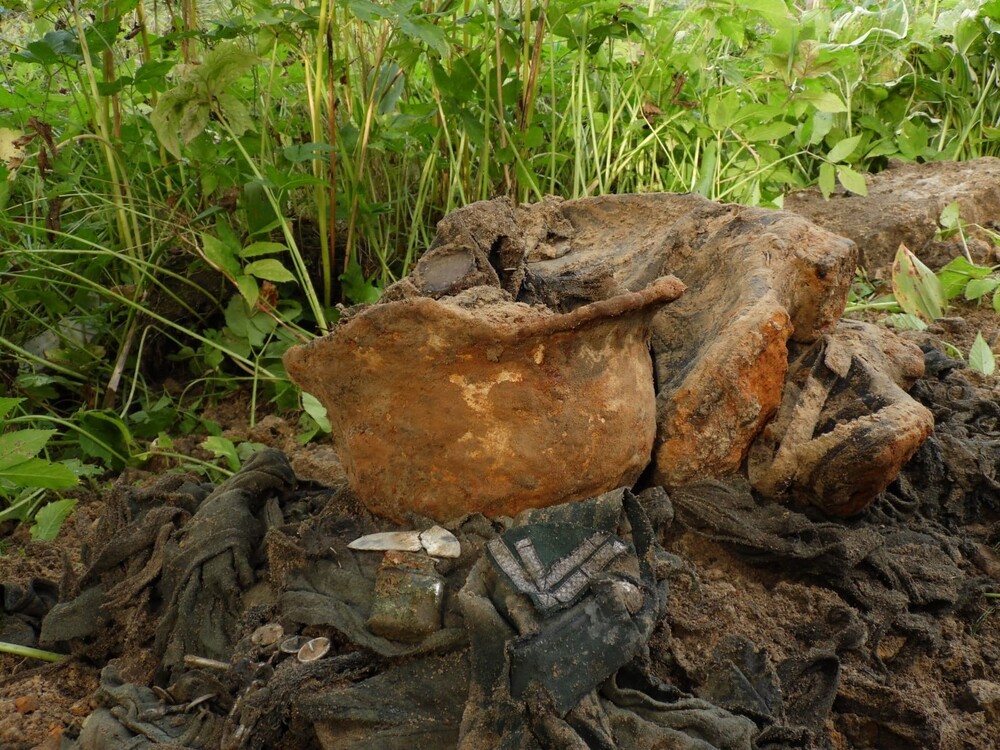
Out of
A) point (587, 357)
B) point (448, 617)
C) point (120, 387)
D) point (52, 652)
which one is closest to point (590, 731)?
point (448, 617)

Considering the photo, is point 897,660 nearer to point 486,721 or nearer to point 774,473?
point 774,473

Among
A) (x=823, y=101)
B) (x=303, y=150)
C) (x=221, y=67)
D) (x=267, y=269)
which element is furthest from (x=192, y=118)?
(x=823, y=101)

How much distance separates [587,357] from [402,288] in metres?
0.39

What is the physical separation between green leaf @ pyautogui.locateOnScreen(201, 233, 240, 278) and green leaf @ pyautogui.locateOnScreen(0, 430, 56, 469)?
0.80m

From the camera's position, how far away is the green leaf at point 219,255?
103 inches

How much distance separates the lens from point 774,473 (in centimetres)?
173

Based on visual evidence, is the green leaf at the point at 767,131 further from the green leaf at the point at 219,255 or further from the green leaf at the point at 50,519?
the green leaf at the point at 50,519

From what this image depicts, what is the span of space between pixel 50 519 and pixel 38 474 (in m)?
0.54

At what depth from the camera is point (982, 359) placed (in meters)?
2.47

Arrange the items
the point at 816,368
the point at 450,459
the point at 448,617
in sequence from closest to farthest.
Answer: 1. the point at 448,617
2. the point at 450,459
3. the point at 816,368

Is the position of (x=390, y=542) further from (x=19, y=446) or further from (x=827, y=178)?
(x=827, y=178)

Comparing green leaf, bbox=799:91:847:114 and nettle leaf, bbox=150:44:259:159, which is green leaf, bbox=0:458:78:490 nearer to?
nettle leaf, bbox=150:44:259:159

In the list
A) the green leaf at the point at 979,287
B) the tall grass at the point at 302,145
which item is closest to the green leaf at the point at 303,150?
the tall grass at the point at 302,145

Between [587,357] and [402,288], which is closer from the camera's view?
[587,357]
